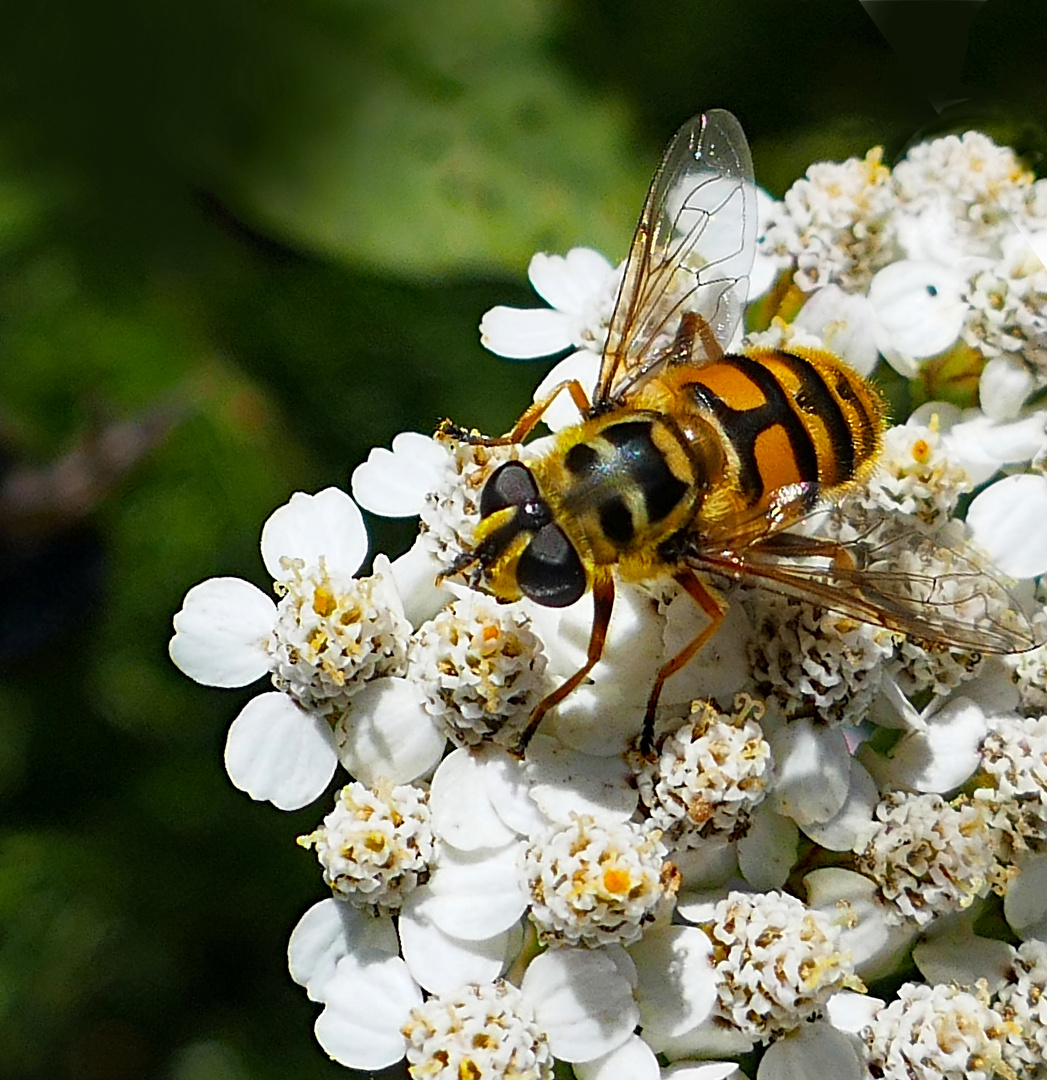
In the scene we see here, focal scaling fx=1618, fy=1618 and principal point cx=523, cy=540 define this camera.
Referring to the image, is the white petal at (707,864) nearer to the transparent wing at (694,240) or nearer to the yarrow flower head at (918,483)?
the yarrow flower head at (918,483)

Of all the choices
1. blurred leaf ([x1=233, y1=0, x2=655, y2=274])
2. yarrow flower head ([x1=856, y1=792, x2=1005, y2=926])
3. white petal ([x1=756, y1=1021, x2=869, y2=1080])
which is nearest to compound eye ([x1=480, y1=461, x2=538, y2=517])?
yarrow flower head ([x1=856, y1=792, x2=1005, y2=926])

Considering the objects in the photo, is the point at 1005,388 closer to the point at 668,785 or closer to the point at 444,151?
the point at 668,785

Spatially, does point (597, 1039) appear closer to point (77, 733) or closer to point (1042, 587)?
point (1042, 587)

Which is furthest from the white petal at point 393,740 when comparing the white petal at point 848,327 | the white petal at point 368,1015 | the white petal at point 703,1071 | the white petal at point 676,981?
the white petal at point 848,327

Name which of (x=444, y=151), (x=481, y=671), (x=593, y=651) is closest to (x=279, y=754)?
(x=481, y=671)

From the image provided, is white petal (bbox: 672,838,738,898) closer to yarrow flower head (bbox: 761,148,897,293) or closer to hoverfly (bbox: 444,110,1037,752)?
hoverfly (bbox: 444,110,1037,752)

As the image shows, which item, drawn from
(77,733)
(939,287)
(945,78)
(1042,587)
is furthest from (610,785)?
(945,78)

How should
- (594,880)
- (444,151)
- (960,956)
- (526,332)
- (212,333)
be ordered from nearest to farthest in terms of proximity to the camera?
(594,880)
(960,956)
(526,332)
(444,151)
(212,333)
